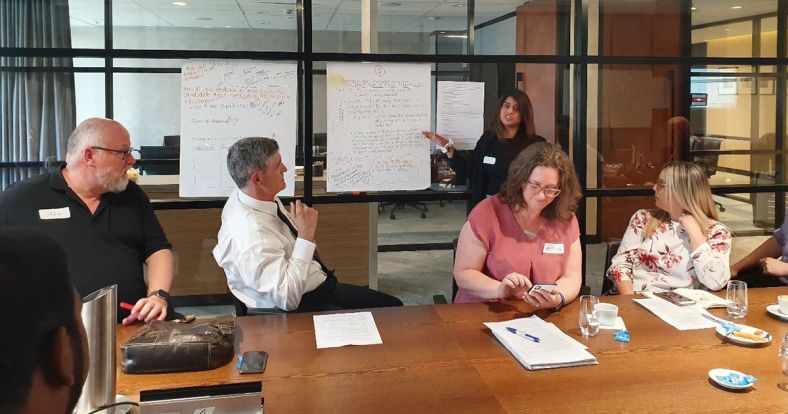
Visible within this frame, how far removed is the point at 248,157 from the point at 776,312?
2062 mm

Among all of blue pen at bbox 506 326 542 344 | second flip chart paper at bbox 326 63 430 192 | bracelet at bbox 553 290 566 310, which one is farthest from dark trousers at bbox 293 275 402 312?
blue pen at bbox 506 326 542 344

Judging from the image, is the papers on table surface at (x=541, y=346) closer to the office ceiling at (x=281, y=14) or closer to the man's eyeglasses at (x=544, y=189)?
the man's eyeglasses at (x=544, y=189)

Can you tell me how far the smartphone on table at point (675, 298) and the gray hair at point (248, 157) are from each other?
1.66 metres

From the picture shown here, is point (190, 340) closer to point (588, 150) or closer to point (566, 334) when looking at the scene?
point (566, 334)

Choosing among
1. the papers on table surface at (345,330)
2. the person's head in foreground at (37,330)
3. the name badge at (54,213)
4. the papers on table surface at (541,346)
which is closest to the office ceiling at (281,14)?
the name badge at (54,213)

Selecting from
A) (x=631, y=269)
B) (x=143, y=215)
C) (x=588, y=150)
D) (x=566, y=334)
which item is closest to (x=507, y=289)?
(x=566, y=334)

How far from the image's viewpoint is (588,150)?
4.14 metres

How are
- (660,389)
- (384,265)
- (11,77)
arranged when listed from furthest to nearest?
(384,265)
(11,77)
(660,389)

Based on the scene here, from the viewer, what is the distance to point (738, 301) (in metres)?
2.24

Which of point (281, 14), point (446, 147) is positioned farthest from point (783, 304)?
point (281, 14)

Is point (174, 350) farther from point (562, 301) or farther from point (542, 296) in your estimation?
point (562, 301)

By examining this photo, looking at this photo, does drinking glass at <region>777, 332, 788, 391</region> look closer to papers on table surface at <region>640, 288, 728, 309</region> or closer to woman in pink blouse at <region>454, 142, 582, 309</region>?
papers on table surface at <region>640, 288, 728, 309</region>

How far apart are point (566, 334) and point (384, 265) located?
3.12m

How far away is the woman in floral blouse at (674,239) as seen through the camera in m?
2.87
